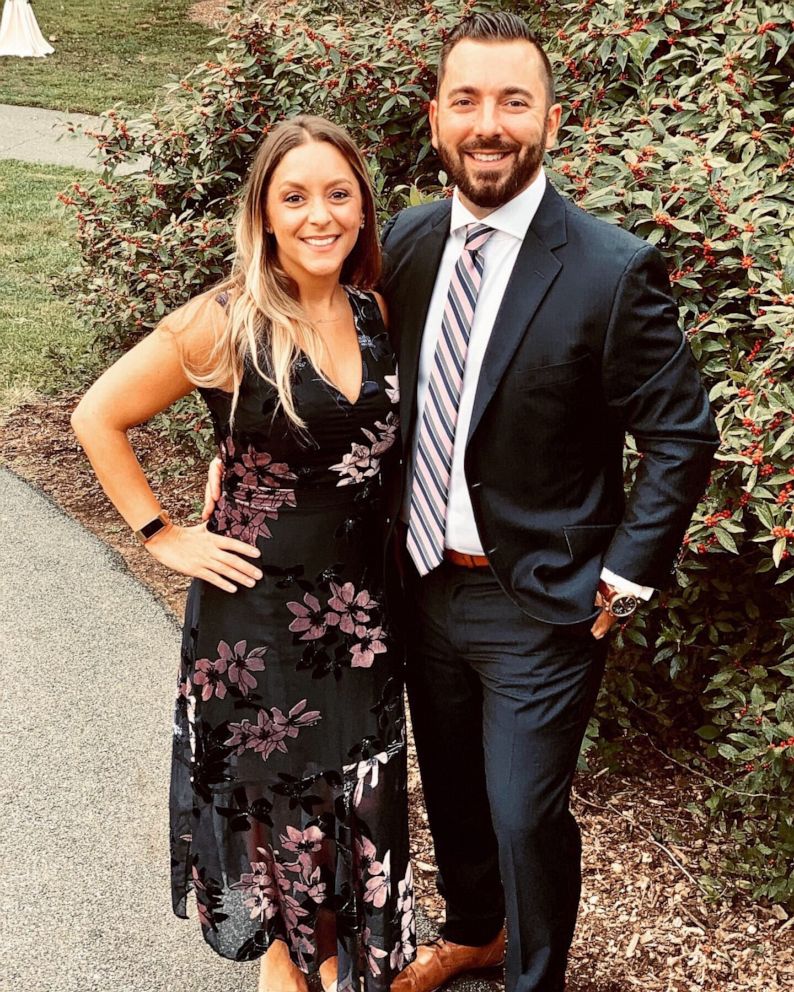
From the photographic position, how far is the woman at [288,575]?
2.71 m

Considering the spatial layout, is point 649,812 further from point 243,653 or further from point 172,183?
point 172,183

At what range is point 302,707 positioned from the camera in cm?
294

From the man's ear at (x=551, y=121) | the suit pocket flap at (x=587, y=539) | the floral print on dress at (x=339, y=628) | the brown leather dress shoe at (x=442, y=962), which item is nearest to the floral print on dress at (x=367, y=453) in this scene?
the floral print on dress at (x=339, y=628)

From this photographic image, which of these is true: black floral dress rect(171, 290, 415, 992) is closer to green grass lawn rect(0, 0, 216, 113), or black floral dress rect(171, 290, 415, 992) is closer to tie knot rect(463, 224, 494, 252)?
tie knot rect(463, 224, 494, 252)

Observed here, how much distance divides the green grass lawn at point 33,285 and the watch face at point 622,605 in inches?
177

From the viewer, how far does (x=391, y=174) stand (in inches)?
203

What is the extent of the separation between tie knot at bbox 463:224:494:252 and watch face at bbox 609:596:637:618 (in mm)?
859

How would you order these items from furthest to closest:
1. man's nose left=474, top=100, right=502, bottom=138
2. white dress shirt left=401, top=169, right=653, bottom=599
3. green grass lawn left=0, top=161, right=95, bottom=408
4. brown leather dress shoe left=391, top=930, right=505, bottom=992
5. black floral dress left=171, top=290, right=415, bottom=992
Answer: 1. green grass lawn left=0, top=161, right=95, bottom=408
2. brown leather dress shoe left=391, top=930, right=505, bottom=992
3. black floral dress left=171, top=290, right=415, bottom=992
4. white dress shirt left=401, top=169, right=653, bottom=599
5. man's nose left=474, top=100, right=502, bottom=138

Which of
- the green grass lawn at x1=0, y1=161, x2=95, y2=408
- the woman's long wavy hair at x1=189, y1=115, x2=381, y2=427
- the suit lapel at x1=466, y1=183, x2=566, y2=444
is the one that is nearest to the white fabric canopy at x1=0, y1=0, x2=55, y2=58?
the green grass lawn at x1=0, y1=161, x2=95, y2=408

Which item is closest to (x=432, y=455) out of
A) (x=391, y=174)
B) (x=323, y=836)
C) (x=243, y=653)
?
(x=243, y=653)

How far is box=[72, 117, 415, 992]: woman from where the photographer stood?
2.71m

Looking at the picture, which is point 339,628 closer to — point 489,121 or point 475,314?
point 475,314

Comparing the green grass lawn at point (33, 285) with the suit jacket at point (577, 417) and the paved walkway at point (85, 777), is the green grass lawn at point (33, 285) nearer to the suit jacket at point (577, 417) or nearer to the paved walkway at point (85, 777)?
the paved walkway at point (85, 777)

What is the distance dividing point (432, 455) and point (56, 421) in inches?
187
